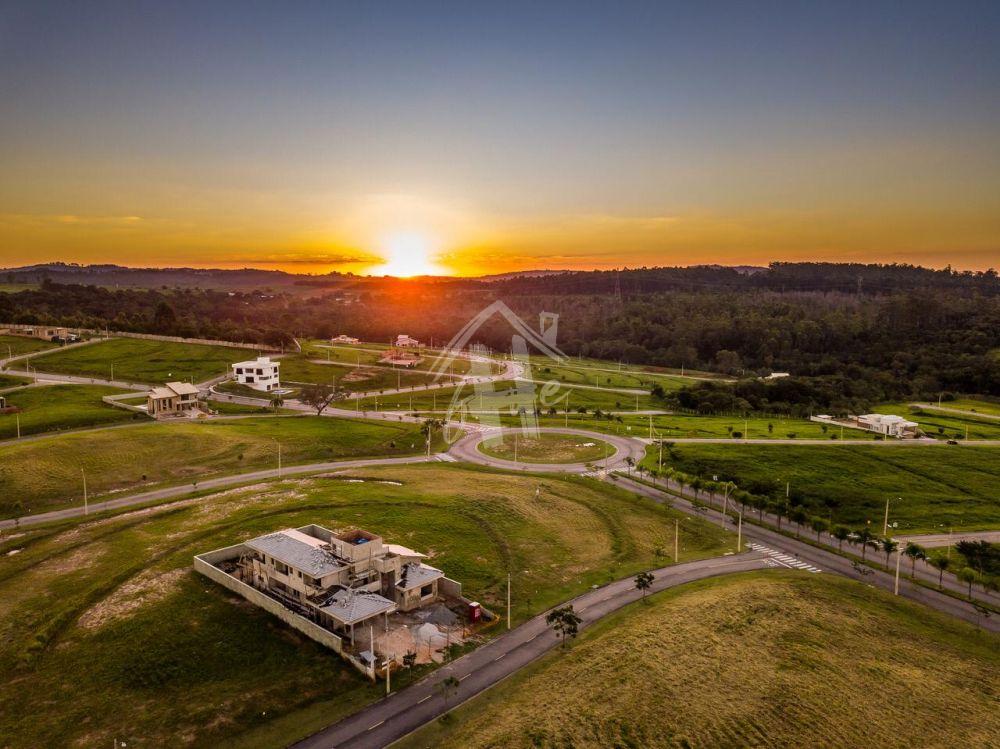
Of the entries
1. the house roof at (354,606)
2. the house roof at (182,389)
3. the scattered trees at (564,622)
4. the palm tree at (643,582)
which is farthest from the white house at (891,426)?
the house roof at (182,389)

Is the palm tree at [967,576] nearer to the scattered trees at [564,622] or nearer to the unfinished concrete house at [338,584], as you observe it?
the scattered trees at [564,622]

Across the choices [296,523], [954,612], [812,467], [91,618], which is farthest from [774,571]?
[91,618]

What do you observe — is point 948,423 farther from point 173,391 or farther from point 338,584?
point 173,391

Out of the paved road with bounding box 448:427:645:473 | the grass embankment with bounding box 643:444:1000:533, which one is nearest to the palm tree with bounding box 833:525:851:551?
the grass embankment with bounding box 643:444:1000:533

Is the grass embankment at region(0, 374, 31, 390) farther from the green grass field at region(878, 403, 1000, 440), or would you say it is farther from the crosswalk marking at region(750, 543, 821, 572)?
the green grass field at region(878, 403, 1000, 440)

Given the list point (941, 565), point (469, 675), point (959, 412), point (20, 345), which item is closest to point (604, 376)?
point (959, 412)

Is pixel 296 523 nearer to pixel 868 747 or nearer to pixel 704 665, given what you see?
pixel 704 665
